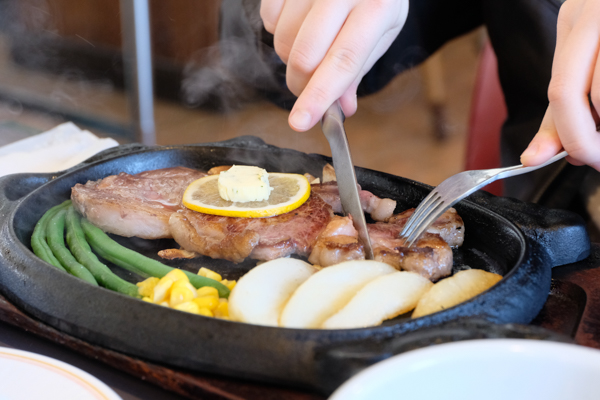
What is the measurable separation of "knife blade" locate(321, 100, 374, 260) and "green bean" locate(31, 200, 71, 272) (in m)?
0.98

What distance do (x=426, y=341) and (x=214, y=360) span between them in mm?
474

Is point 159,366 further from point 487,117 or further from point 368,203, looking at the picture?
point 487,117

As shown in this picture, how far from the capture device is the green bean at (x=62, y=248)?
1549 mm

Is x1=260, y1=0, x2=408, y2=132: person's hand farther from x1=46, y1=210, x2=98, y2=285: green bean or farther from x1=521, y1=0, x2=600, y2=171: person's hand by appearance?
x1=46, y1=210, x2=98, y2=285: green bean

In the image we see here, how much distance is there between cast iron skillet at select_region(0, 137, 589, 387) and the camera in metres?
1.10

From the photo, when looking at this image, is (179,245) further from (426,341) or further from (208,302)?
(426,341)

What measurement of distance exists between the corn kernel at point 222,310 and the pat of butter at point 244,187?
567 millimetres

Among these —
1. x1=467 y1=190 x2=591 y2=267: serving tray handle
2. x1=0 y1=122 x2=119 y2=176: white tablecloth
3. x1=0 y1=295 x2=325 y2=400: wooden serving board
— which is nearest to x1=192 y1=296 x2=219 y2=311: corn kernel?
x1=0 y1=295 x2=325 y2=400: wooden serving board

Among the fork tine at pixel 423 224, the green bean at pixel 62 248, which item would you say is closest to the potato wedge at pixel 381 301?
the fork tine at pixel 423 224

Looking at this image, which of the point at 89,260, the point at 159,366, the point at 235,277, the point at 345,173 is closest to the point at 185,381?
the point at 159,366

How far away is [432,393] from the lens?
79 centimetres

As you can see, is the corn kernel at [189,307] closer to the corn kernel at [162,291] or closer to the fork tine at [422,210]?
the corn kernel at [162,291]

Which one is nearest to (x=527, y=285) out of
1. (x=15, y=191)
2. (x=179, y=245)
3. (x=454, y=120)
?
(x=179, y=245)

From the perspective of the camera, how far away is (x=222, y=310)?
4.47 ft
